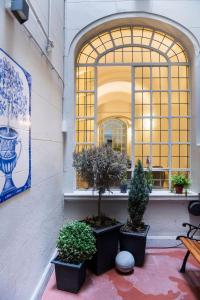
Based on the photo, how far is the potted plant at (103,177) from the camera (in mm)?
2818

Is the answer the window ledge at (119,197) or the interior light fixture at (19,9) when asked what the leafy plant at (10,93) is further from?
the window ledge at (119,197)

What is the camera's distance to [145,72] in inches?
152

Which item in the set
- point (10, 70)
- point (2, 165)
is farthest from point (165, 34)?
point (2, 165)

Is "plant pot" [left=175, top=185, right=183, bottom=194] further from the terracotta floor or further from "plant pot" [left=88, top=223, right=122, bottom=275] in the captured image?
"plant pot" [left=88, top=223, right=122, bottom=275]

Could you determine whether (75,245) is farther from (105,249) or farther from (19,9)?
(19,9)

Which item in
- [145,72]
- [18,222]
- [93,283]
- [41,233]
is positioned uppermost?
[145,72]

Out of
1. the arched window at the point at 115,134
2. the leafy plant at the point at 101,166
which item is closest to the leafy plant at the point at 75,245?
the leafy plant at the point at 101,166

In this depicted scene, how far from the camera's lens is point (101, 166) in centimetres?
281

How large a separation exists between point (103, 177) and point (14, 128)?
141 centimetres

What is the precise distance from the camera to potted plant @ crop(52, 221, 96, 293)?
2471 millimetres

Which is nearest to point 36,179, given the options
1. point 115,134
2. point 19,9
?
point 19,9

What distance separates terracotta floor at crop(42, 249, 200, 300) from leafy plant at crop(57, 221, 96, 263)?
14.0 inches

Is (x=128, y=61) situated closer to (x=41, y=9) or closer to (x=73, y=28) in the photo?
(x=73, y=28)

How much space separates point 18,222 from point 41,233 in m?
0.67
